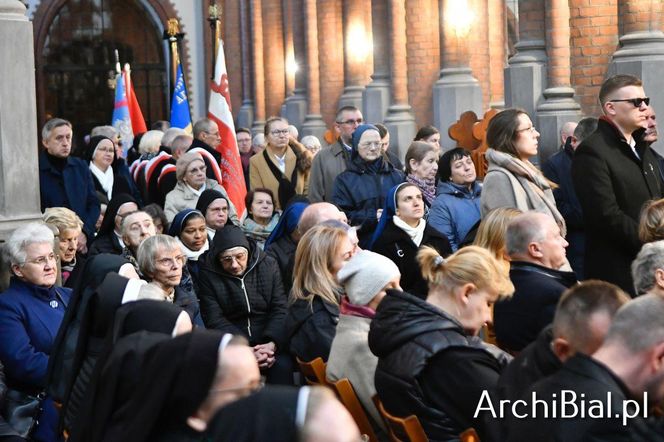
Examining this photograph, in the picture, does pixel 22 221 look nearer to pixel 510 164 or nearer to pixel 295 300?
pixel 295 300

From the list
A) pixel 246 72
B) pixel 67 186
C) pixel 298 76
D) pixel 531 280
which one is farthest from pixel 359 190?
pixel 246 72

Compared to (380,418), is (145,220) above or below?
above

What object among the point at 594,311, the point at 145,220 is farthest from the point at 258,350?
the point at 594,311

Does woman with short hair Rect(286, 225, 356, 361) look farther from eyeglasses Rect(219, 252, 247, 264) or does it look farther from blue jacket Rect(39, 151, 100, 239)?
blue jacket Rect(39, 151, 100, 239)

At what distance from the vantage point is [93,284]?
5.87 meters

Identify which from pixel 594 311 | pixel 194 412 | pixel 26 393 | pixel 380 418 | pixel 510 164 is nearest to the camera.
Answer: pixel 194 412

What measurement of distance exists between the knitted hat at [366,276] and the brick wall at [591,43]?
19.9 ft

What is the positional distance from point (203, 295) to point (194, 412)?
4.10 metres

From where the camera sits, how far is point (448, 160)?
9352mm

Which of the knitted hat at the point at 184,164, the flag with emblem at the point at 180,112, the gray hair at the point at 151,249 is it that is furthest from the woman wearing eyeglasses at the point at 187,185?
the flag with emblem at the point at 180,112

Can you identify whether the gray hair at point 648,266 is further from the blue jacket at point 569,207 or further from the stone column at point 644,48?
the stone column at point 644,48

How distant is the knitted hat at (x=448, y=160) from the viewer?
9242mm

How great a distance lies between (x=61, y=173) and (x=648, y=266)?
551 centimetres

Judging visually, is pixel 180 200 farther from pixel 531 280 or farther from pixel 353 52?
pixel 353 52
